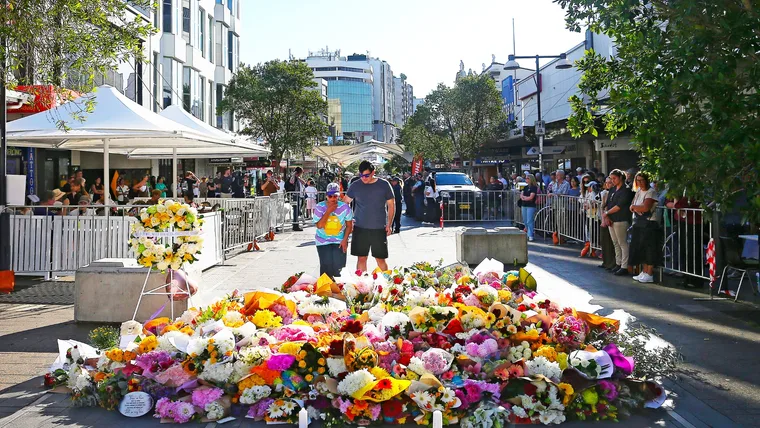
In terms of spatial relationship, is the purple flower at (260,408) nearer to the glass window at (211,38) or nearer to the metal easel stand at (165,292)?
the metal easel stand at (165,292)

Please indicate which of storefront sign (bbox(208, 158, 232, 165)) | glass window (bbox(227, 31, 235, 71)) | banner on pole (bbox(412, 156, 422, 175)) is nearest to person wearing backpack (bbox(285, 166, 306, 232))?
banner on pole (bbox(412, 156, 422, 175))

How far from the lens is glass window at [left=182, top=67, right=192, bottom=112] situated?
41.1 m

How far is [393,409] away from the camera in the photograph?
220 inches

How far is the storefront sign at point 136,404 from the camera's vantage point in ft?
19.2

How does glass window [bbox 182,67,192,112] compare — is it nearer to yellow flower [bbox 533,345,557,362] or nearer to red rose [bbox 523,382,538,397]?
yellow flower [bbox 533,345,557,362]

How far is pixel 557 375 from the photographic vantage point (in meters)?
5.84

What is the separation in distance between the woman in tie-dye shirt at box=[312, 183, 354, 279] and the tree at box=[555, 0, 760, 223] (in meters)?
3.69

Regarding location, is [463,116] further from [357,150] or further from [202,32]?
[202,32]

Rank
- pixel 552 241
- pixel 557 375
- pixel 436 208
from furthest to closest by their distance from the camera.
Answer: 1. pixel 436 208
2. pixel 552 241
3. pixel 557 375

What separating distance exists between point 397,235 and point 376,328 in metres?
16.8

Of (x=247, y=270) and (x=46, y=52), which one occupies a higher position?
(x=46, y=52)

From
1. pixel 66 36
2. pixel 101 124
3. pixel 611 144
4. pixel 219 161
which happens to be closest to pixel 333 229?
pixel 66 36

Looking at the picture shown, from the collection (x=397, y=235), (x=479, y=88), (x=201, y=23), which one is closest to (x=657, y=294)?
(x=397, y=235)

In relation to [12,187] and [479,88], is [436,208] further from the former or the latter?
[479,88]
